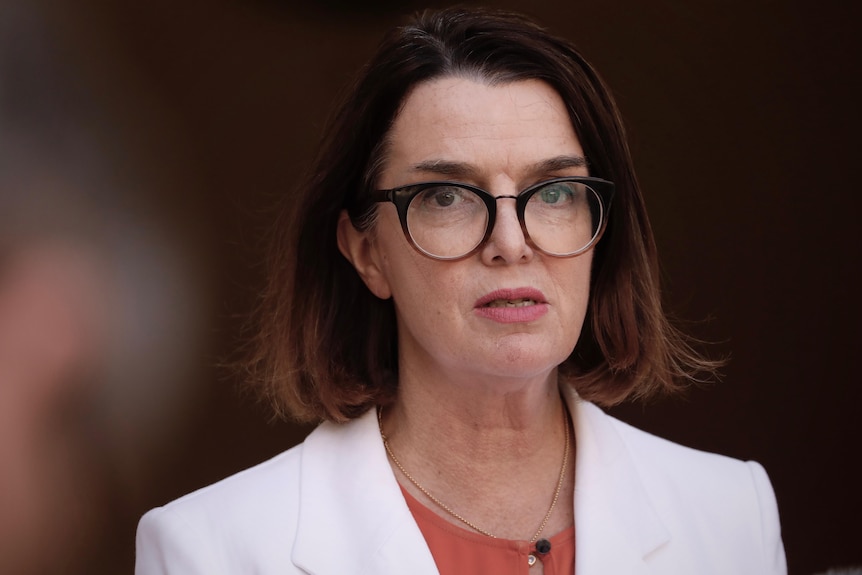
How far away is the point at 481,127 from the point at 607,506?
845mm

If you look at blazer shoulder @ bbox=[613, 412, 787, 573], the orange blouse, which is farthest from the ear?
blazer shoulder @ bbox=[613, 412, 787, 573]

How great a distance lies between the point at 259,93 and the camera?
347 cm

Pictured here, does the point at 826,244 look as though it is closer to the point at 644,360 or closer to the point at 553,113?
the point at 644,360

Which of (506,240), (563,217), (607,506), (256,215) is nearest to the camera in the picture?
(506,240)

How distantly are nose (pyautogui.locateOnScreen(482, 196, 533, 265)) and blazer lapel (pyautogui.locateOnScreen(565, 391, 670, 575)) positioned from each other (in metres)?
0.51

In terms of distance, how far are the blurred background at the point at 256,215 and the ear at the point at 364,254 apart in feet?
2.67

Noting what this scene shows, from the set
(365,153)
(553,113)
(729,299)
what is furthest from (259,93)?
(729,299)

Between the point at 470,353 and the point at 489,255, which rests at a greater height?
the point at 489,255

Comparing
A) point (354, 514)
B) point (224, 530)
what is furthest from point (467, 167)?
point (224, 530)

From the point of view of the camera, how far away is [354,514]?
2287 mm

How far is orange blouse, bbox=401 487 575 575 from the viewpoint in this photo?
2268 millimetres

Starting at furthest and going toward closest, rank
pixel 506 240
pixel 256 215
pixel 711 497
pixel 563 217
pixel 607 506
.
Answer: pixel 256 215 < pixel 711 497 < pixel 607 506 < pixel 563 217 < pixel 506 240

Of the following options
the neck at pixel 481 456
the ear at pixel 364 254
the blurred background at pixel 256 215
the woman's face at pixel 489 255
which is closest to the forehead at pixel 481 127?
the woman's face at pixel 489 255

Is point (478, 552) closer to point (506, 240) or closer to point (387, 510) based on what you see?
point (387, 510)
